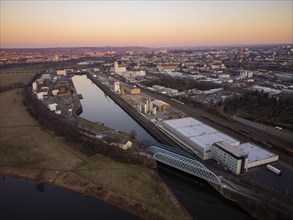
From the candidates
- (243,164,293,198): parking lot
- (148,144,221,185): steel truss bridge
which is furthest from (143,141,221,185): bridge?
(243,164,293,198): parking lot

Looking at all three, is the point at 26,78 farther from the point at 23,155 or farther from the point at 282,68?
the point at 282,68

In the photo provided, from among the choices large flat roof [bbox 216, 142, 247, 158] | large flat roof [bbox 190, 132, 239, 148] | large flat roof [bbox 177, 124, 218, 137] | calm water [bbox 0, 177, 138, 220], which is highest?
large flat roof [bbox 216, 142, 247, 158]

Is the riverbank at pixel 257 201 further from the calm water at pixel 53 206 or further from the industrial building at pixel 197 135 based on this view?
the calm water at pixel 53 206

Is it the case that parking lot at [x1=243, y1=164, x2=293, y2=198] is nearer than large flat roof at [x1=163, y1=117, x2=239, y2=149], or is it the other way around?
parking lot at [x1=243, y1=164, x2=293, y2=198]

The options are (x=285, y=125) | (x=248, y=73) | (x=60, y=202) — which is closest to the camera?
(x=60, y=202)

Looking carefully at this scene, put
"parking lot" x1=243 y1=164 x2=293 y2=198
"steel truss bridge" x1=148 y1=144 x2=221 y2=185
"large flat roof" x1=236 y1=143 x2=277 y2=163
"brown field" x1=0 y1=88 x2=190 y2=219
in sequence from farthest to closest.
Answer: "large flat roof" x1=236 y1=143 x2=277 y2=163, "steel truss bridge" x1=148 y1=144 x2=221 y2=185, "parking lot" x1=243 y1=164 x2=293 y2=198, "brown field" x1=0 y1=88 x2=190 y2=219

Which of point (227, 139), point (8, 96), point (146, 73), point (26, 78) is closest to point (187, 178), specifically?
point (227, 139)

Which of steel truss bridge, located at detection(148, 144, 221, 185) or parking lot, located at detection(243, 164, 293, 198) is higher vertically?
steel truss bridge, located at detection(148, 144, 221, 185)

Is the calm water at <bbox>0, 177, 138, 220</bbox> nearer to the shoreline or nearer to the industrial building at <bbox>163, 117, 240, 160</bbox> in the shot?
the shoreline
